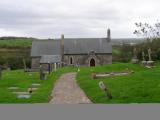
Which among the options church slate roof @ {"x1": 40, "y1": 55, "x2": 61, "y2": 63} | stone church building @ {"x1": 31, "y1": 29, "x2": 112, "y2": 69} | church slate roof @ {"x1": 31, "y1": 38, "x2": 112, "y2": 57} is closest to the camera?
church slate roof @ {"x1": 40, "y1": 55, "x2": 61, "y2": 63}

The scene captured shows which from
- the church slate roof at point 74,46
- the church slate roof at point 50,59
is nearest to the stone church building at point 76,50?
the church slate roof at point 74,46

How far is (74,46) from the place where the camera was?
275 ft

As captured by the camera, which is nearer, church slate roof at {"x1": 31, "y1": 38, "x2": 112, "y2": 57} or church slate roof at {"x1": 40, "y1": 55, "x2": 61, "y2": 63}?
church slate roof at {"x1": 40, "y1": 55, "x2": 61, "y2": 63}

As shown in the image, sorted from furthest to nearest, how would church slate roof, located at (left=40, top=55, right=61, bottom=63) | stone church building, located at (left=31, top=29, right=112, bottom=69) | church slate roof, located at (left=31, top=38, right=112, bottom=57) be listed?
church slate roof, located at (left=31, top=38, right=112, bottom=57) < stone church building, located at (left=31, top=29, right=112, bottom=69) < church slate roof, located at (left=40, top=55, right=61, bottom=63)

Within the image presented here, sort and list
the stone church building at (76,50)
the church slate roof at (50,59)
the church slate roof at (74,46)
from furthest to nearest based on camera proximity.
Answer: the church slate roof at (74,46) < the stone church building at (76,50) < the church slate roof at (50,59)

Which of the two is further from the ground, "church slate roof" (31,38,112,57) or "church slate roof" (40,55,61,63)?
"church slate roof" (31,38,112,57)

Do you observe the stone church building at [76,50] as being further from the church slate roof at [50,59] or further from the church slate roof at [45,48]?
the church slate roof at [50,59]

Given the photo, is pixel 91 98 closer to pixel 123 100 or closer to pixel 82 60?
pixel 123 100

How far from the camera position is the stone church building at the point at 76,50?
3184 inches

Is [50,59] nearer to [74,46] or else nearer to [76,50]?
[76,50]

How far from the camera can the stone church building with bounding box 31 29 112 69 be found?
80.9m

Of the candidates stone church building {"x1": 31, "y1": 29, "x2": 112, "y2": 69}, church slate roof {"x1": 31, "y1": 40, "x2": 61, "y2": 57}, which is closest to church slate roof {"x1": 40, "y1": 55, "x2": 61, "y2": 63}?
stone church building {"x1": 31, "y1": 29, "x2": 112, "y2": 69}

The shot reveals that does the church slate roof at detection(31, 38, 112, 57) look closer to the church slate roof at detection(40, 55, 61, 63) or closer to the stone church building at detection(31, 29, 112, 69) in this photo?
the stone church building at detection(31, 29, 112, 69)

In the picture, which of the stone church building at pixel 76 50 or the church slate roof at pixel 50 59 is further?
the stone church building at pixel 76 50
